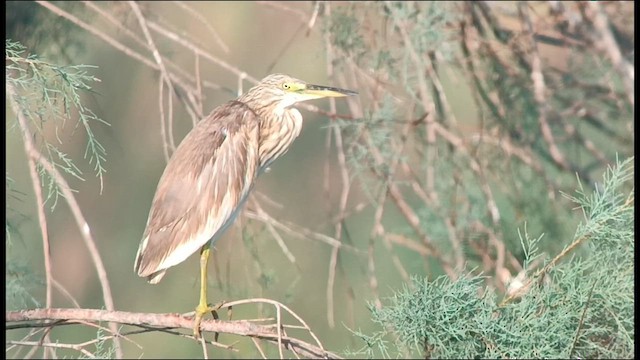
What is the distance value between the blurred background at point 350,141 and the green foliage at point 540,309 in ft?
2.53

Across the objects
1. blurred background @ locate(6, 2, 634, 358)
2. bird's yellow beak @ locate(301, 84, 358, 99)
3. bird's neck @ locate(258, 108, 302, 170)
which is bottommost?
blurred background @ locate(6, 2, 634, 358)

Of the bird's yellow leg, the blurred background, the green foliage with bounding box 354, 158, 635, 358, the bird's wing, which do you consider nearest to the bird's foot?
the bird's yellow leg

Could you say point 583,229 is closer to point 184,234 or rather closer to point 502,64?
point 184,234

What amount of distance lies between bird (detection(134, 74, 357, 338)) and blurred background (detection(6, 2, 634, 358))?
357 mm

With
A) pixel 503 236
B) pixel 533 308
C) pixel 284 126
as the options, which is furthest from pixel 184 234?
pixel 503 236

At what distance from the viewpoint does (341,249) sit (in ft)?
7.84

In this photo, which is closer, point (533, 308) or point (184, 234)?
point (533, 308)

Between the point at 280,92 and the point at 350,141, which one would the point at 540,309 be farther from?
the point at 350,141

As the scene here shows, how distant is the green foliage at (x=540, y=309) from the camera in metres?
1.23

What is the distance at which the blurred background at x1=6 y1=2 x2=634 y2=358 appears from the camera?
2.19 metres

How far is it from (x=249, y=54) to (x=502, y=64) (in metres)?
0.65

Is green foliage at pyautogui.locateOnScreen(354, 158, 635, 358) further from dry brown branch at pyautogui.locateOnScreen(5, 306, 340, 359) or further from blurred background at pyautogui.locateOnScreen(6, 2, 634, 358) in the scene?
blurred background at pyautogui.locateOnScreen(6, 2, 634, 358)

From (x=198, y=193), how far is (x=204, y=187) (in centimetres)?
1

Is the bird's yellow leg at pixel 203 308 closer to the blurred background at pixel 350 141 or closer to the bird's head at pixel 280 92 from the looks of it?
the bird's head at pixel 280 92
